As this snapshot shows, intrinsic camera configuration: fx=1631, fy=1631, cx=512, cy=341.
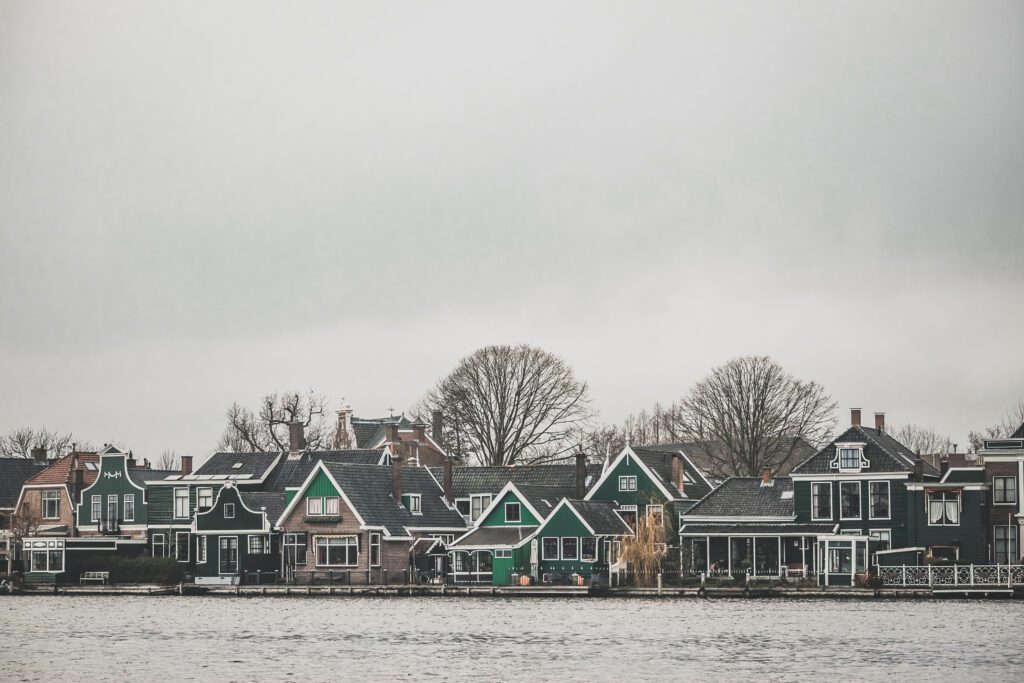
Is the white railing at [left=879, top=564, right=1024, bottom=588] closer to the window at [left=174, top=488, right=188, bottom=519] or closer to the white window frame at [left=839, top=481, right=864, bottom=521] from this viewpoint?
the white window frame at [left=839, top=481, right=864, bottom=521]

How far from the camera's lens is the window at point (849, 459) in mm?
72369

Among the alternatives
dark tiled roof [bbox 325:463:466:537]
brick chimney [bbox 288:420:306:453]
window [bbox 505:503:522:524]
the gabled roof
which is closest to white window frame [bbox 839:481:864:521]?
window [bbox 505:503:522:524]

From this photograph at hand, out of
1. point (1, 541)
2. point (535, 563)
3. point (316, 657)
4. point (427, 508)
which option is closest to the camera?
point (316, 657)

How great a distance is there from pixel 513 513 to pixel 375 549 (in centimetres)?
671

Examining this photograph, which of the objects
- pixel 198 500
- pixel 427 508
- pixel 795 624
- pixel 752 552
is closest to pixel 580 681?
pixel 795 624

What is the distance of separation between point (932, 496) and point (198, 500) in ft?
123

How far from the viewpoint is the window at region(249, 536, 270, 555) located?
3103 inches

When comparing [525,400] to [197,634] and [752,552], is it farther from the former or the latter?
[197,634]

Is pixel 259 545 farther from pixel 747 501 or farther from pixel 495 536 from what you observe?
pixel 747 501

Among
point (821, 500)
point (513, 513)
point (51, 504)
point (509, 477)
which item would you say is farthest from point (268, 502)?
point (821, 500)

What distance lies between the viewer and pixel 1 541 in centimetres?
9062

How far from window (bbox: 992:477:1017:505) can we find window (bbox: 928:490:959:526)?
1.66 m

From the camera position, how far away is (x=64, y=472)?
93.8 m

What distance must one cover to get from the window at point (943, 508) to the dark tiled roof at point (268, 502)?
100 feet
